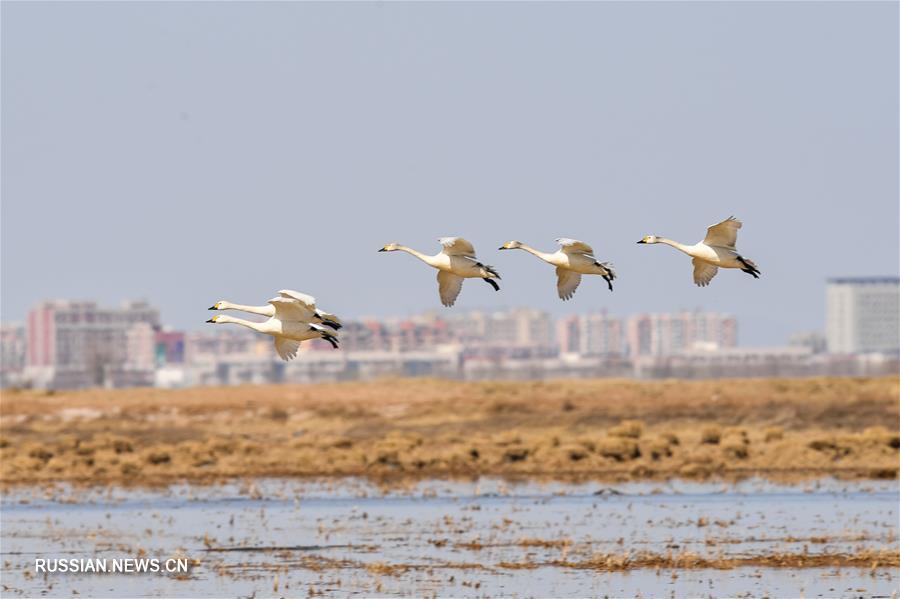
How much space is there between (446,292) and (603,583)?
4263 mm

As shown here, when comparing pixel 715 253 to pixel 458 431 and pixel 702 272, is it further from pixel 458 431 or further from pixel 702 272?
pixel 458 431

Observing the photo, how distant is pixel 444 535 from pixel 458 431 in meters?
22.0

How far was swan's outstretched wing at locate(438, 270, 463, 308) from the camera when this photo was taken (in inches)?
937

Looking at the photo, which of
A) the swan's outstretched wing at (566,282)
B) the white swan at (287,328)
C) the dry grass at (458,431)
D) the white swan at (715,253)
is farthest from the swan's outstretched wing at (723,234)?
the dry grass at (458,431)

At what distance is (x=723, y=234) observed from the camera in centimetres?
2330

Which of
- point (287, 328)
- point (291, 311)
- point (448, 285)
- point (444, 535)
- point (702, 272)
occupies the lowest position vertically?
point (444, 535)

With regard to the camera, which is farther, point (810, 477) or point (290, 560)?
point (810, 477)

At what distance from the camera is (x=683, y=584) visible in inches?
898

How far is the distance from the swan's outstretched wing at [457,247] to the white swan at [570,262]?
0.61 meters

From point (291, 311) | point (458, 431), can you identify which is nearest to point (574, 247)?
point (291, 311)

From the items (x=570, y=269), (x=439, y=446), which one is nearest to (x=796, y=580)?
(x=570, y=269)

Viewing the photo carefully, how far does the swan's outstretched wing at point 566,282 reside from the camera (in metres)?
23.8

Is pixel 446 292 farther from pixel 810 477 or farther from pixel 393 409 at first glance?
pixel 393 409

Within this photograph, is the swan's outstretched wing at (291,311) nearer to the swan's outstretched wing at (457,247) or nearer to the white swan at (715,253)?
the swan's outstretched wing at (457,247)
